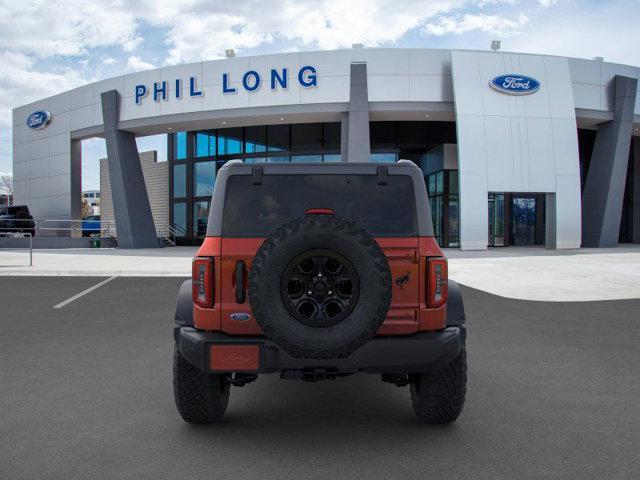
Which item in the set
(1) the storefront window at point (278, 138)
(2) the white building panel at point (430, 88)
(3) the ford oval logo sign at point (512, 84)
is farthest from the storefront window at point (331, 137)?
(3) the ford oval logo sign at point (512, 84)

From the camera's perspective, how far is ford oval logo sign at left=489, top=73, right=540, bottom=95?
83.6 feet

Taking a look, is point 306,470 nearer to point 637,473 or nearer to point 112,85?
point 637,473

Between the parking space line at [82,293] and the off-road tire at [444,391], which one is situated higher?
the off-road tire at [444,391]

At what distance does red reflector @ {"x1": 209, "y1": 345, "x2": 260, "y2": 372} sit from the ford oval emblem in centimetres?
20

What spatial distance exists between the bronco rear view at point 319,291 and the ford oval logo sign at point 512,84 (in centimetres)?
2370

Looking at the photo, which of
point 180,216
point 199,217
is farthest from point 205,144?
point 180,216

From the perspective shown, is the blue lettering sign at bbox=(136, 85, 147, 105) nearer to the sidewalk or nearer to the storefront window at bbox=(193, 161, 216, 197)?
the storefront window at bbox=(193, 161, 216, 197)

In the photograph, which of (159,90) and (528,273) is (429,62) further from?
(528,273)

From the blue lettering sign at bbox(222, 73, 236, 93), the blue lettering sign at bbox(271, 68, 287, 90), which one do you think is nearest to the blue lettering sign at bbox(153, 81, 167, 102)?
the blue lettering sign at bbox(222, 73, 236, 93)

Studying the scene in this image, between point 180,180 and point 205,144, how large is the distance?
3311 mm

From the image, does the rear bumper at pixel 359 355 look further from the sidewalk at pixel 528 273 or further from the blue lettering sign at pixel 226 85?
the blue lettering sign at pixel 226 85

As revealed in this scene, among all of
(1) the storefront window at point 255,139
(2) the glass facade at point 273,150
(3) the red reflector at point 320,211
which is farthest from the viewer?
(1) the storefront window at point 255,139

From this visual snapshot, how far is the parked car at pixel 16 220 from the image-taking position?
31.8 metres

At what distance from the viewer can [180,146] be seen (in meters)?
36.4
